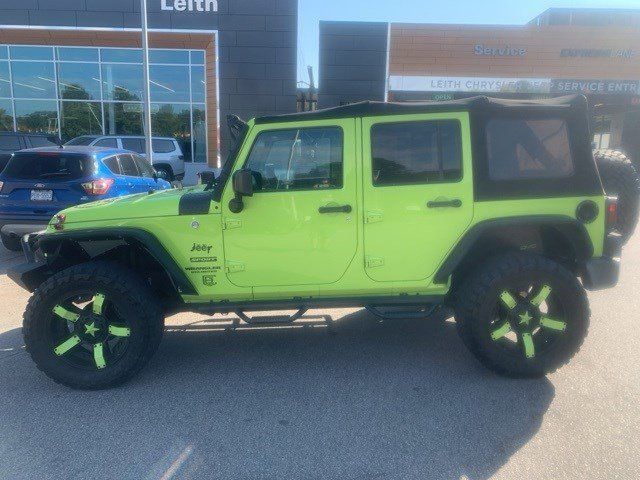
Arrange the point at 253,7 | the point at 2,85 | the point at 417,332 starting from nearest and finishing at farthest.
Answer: the point at 417,332, the point at 253,7, the point at 2,85

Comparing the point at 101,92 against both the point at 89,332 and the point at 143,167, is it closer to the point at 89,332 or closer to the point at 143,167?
the point at 143,167

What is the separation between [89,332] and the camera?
3.52m

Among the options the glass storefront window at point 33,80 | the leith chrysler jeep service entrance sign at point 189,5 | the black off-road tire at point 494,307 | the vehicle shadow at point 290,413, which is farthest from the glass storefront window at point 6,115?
the black off-road tire at point 494,307

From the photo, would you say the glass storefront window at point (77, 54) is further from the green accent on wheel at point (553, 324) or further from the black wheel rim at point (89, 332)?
the green accent on wheel at point (553, 324)

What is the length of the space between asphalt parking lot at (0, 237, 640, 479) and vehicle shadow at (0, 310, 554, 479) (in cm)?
1

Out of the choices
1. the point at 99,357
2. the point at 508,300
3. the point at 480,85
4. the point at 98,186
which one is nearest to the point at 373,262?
the point at 508,300

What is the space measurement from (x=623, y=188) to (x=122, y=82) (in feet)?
63.1

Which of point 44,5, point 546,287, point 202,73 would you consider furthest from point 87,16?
point 546,287

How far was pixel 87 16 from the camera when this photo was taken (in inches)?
697

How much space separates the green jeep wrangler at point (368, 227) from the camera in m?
3.44

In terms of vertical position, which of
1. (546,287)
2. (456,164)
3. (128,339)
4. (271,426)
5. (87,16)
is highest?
(87,16)

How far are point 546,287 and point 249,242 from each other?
218 centimetres

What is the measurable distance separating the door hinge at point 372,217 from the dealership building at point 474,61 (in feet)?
52.3

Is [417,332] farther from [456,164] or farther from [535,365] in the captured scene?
[456,164]
